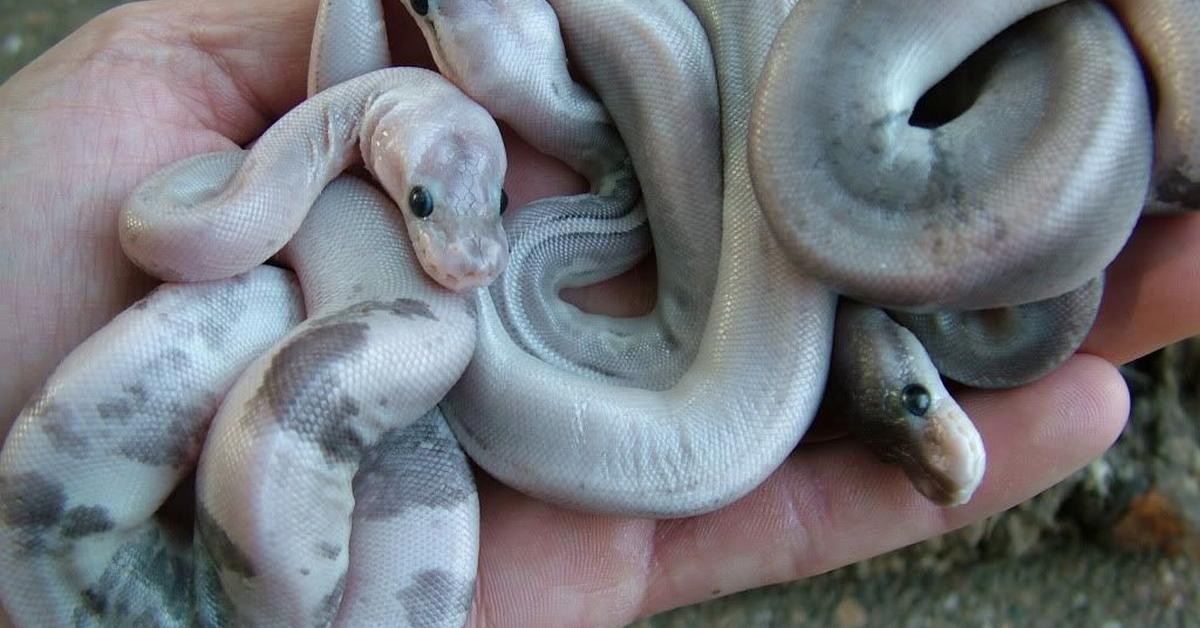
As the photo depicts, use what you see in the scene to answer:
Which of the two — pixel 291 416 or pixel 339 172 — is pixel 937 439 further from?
pixel 339 172

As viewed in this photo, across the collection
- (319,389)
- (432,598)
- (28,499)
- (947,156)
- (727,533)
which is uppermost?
(947,156)

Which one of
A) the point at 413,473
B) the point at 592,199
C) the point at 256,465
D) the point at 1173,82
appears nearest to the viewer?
the point at 256,465

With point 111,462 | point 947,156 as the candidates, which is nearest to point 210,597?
point 111,462

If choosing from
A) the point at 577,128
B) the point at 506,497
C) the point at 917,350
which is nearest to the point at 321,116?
the point at 577,128

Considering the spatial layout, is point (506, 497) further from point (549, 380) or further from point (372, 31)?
point (372, 31)

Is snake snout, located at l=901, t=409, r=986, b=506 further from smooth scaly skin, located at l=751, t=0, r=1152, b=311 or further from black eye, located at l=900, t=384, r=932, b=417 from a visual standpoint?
smooth scaly skin, located at l=751, t=0, r=1152, b=311

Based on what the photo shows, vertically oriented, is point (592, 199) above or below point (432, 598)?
above
